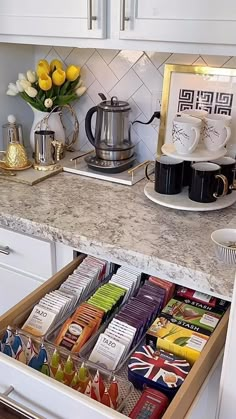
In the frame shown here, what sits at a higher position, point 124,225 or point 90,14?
point 90,14

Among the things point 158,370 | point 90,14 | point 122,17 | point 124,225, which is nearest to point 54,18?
point 90,14

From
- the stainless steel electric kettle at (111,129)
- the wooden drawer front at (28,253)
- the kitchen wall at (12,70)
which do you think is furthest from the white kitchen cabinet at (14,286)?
the kitchen wall at (12,70)

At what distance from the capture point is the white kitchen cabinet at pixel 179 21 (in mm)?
1137

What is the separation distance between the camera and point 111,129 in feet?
5.16

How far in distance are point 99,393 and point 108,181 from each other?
831mm

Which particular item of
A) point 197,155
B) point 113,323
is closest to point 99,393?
point 113,323

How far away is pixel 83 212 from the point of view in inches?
50.8

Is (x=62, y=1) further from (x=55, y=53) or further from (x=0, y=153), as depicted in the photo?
(x=0, y=153)

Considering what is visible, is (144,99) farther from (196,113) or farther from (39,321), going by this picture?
(39,321)

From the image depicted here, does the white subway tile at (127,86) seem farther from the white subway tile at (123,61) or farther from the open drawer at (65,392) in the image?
the open drawer at (65,392)

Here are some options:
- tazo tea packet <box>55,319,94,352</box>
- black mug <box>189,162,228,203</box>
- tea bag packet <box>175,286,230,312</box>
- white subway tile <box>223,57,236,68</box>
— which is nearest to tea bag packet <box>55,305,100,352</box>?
tazo tea packet <box>55,319,94,352</box>

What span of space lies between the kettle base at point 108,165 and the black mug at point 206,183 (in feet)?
1.19

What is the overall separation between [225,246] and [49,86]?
0.96m

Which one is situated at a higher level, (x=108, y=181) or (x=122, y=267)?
(x=108, y=181)
